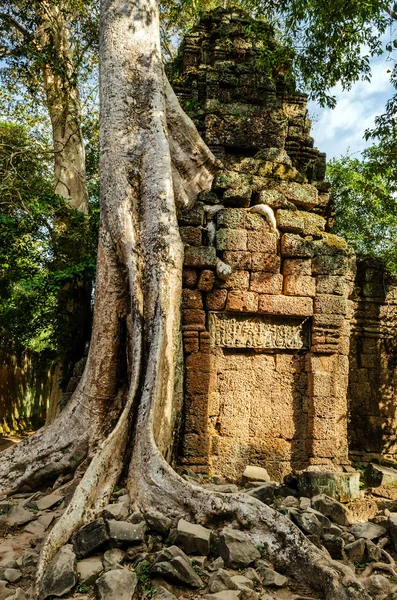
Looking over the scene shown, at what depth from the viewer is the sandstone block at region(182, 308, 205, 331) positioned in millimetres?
4586

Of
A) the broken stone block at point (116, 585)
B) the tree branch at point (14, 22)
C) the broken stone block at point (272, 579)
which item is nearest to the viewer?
the broken stone block at point (116, 585)

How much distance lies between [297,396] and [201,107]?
4205 millimetres

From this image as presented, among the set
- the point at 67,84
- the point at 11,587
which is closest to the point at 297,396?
the point at 11,587

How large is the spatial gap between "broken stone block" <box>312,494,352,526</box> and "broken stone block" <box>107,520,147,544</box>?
1303 mm

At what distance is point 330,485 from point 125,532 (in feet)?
6.71

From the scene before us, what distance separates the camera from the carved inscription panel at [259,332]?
4695mm

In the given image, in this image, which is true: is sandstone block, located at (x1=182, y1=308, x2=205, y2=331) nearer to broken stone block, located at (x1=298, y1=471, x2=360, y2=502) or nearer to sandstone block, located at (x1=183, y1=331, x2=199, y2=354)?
sandstone block, located at (x1=183, y1=331, x2=199, y2=354)

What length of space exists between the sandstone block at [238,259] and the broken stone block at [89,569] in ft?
9.28

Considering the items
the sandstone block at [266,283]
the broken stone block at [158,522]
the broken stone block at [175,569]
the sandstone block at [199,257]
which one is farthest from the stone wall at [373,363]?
the broken stone block at [175,569]

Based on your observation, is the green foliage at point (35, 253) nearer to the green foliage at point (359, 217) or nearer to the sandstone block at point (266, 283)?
the sandstone block at point (266, 283)

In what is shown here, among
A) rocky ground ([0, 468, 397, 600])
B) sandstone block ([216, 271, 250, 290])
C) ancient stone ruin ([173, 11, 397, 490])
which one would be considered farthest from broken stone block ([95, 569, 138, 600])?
sandstone block ([216, 271, 250, 290])

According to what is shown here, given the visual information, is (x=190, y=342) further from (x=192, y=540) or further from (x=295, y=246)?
(x=192, y=540)

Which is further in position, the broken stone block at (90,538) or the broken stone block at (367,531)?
the broken stone block at (367,531)

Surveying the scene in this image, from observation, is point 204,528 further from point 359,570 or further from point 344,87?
point 344,87
